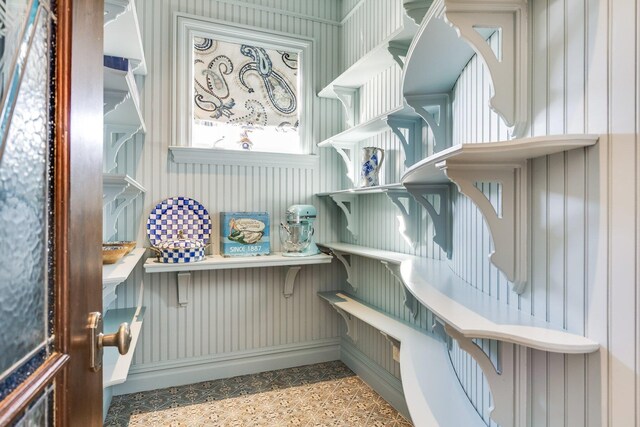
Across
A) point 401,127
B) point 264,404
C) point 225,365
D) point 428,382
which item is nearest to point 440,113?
point 401,127

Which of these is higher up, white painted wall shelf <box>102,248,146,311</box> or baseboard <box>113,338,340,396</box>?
white painted wall shelf <box>102,248,146,311</box>

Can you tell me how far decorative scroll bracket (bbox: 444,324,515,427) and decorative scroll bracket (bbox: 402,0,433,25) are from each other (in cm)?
116

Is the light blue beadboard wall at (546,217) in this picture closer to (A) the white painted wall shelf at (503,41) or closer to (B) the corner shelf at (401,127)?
(A) the white painted wall shelf at (503,41)

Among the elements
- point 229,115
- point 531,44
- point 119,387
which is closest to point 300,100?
point 229,115

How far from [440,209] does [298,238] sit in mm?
1318

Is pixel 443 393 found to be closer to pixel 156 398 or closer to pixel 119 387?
pixel 156 398

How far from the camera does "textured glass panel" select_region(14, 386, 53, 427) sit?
45 cm

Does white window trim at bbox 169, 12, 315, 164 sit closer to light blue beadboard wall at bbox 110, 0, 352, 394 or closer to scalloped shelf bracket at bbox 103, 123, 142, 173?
light blue beadboard wall at bbox 110, 0, 352, 394

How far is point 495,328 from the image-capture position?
2.87 feet

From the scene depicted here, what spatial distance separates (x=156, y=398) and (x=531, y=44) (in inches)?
107

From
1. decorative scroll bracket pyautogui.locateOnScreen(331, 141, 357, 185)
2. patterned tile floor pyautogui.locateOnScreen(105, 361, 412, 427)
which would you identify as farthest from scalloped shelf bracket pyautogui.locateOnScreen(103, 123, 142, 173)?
patterned tile floor pyautogui.locateOnScreen(105, 361, 412, 427)

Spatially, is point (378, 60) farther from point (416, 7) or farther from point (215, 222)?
point (215, 222)

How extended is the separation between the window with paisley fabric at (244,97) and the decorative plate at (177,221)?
1.51 ft

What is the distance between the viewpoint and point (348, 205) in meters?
2.87
